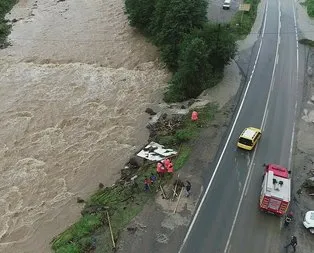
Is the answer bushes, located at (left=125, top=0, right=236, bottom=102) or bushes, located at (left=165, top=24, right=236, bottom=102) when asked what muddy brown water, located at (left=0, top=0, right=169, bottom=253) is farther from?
bushes, located at (left=165, top=24, right=236, bottom=102)

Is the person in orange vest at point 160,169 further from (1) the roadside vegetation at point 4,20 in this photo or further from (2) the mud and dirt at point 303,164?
(1) the roadside vegetation at point 4,20

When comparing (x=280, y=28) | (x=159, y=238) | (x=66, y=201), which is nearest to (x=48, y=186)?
(x=66, y=201)

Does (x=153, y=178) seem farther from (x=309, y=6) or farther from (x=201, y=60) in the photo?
(x=309, y=6)

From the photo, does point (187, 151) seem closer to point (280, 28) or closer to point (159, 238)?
point (159, 238)

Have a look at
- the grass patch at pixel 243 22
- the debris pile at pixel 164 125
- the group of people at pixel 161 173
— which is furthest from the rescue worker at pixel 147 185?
the grass patch at pixel 243 22

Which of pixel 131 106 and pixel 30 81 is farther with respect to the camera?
pixel 30 81

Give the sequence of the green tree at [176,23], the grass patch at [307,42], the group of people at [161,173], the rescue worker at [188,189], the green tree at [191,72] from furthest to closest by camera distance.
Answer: the grass patch at [307,42] → the green tree at [176,23] → the green tree at [191,72] → the group of people at [161,173] → the rescue worker at [188,189]
